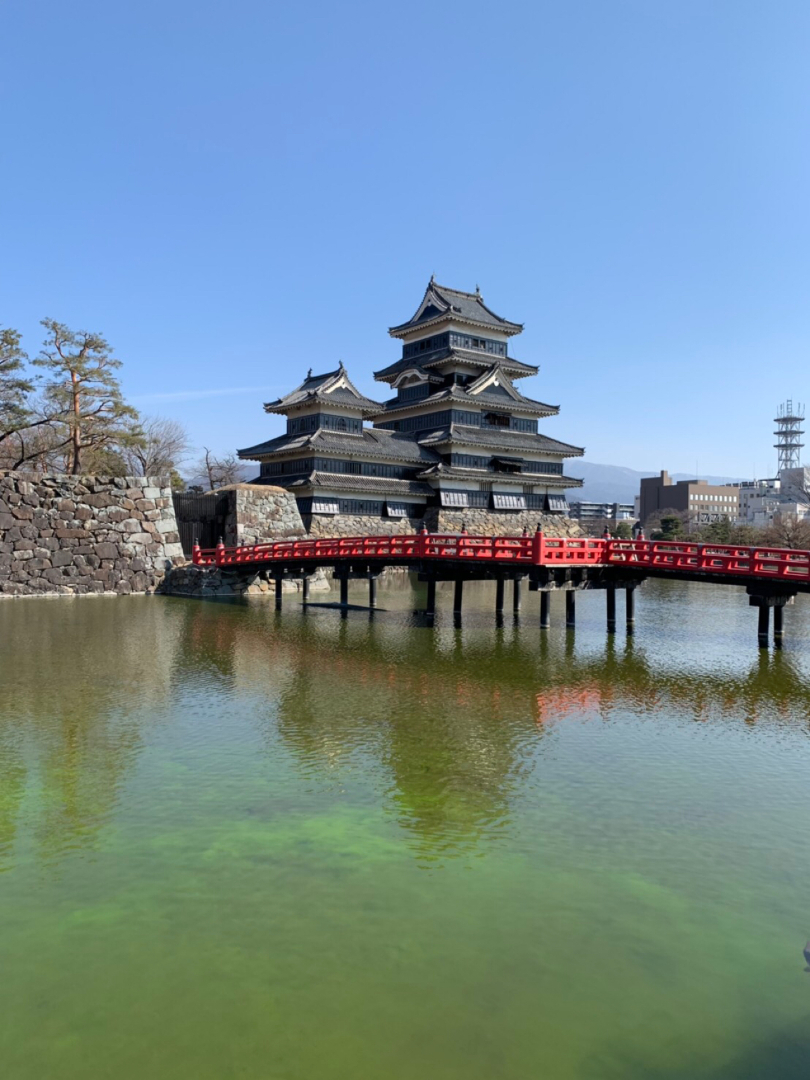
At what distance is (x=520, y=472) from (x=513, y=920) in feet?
158

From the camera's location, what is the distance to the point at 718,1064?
525 cm

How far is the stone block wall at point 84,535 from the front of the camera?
3125 centimetres

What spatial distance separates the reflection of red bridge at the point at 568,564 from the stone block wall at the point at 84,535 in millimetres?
5991

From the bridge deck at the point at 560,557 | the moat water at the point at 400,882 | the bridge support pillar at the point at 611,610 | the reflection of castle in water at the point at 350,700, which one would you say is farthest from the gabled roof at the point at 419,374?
the moat water at the point at 400,882

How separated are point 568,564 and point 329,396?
85.8 feet

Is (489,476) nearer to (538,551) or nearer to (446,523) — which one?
(446,523)

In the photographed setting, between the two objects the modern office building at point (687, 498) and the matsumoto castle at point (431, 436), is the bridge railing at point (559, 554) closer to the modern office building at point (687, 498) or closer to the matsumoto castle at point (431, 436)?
the matsumoto castle at point (431, 436)

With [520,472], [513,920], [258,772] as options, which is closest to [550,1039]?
[513,920]

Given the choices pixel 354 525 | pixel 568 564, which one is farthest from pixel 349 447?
pixel 568 564

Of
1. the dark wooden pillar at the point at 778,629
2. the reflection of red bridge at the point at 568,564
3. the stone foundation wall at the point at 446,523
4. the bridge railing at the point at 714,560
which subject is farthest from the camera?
the stone foundation wall at the point at 446,523

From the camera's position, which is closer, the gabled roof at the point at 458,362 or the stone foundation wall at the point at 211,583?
the stone foundation wall at the point at 211,583

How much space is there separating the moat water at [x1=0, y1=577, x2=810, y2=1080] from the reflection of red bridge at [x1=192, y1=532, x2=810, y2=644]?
5.13 m

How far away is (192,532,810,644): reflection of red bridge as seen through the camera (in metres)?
20.7

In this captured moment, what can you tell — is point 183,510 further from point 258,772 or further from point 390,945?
point 390,945
